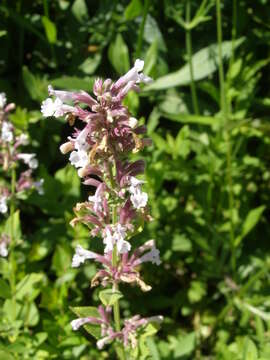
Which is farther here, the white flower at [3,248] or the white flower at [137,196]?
the white flower at [3,248]

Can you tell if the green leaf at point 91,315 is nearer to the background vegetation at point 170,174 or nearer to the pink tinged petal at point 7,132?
the background vegetation at point 170,174

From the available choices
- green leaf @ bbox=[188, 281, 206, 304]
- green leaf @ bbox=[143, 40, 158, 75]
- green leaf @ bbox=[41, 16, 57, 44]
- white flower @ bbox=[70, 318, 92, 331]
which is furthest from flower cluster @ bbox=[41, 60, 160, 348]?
green leaf @ bbox=[41, 16, 57, 44]

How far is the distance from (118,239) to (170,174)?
5.32 ft

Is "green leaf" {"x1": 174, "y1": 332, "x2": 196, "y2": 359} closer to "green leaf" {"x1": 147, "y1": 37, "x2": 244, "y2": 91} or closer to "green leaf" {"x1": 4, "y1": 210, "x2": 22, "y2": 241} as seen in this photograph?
"green leaf" {"x1": 4, "y1": 210, "x2": 22, "y2": 241}

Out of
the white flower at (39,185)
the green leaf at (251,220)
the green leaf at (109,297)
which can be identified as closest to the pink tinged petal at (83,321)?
the green leaf at (109,297)

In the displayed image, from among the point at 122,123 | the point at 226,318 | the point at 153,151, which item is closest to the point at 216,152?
the point at 153,151

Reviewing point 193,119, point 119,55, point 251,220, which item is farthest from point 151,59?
point 251,220

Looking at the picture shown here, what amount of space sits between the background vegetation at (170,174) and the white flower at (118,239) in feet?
3.52

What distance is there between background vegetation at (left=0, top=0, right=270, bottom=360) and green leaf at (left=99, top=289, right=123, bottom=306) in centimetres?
88

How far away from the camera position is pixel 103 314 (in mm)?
2242

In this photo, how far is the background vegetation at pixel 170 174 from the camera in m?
3.20

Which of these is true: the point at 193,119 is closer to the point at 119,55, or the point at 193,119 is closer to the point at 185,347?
the point at 119,55

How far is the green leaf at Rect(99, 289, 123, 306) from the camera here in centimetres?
207

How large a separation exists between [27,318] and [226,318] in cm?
149
